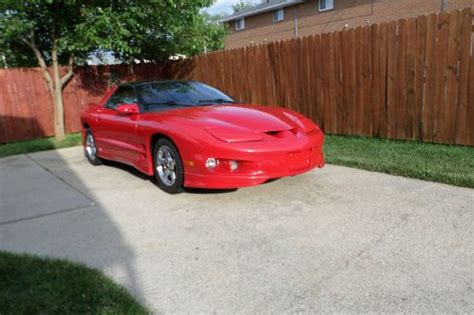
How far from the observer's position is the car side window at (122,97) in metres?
5.90

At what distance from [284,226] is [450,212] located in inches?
62.5

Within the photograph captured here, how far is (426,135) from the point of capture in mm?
6621

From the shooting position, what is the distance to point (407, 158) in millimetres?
5840

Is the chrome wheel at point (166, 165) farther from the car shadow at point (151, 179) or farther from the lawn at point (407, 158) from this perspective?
the lawn at point (407, 158)

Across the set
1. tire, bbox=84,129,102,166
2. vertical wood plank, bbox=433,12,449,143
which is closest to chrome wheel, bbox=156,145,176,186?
tire, bbox=84,129,102,166

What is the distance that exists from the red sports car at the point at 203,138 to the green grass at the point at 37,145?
13.0ft

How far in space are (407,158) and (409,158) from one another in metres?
0.03

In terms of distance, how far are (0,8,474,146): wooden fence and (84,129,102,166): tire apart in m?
4.15

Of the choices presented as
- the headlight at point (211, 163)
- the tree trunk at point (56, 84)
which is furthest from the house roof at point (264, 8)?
the headlight at point (211, 163)

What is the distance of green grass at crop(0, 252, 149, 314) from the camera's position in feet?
8.49

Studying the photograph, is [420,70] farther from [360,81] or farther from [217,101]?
[217,101]

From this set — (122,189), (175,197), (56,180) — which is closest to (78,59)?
(56,180)

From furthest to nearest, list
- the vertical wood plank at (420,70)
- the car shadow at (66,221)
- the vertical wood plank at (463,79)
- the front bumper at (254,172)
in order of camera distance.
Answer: the vertical wood plank at (420,70) → the vertical wood plank at (463,79) → the front bumper at (254,172) → the car shadow at (66,221)

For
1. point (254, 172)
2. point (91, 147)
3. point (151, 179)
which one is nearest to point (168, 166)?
point (151, 179)
